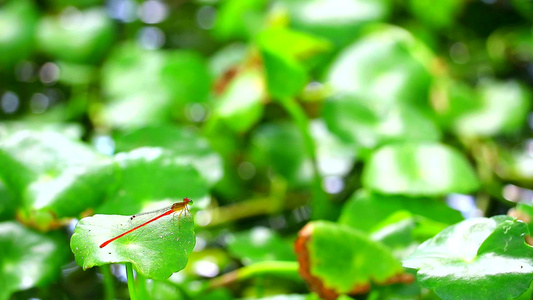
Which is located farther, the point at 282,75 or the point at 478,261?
the point at 282,75

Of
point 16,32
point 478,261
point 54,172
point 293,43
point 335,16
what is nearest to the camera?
point 478,261

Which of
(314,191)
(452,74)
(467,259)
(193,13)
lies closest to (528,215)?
(467,259)

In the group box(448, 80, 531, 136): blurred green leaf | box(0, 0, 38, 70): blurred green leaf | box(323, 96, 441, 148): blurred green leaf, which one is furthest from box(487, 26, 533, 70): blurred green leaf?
box(0, 0, 38, 70): blurred green leaf

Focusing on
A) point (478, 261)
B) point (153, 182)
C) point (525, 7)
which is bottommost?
point (478, 261)

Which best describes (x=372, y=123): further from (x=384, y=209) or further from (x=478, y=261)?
(x=478, y=261)

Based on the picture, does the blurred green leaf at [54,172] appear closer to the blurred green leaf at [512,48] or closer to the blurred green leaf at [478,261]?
the blurred green leaf at [478,261]

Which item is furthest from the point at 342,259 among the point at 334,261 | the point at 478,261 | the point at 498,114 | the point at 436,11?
the point at 436,11
